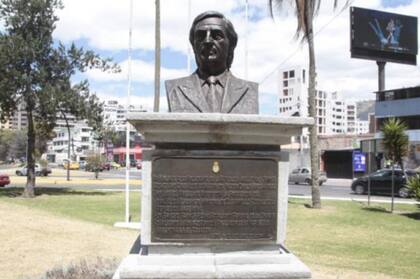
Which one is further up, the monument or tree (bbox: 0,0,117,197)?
tree (bbox: 0,0,117,197)

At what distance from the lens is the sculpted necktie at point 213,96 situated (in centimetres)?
565

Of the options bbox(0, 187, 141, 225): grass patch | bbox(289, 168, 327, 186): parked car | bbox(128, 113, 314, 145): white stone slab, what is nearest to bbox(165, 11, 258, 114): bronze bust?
bbox(128, 113, 314, 145): white stone slab

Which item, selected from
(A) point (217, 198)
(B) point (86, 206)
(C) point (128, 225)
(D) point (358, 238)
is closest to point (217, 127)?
(A) point (217, 198)

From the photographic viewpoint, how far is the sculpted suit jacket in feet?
18.5

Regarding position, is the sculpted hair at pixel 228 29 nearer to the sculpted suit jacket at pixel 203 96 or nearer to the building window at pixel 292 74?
the sculpted suit jacket at pixel 203 96

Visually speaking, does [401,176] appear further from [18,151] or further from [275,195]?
[18,151]

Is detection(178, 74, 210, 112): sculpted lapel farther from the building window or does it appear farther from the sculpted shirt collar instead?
the building window

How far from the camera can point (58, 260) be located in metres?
8.84

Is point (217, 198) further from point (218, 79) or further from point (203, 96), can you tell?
point (218, 79)

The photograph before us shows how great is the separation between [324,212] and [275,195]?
1188 centimetres

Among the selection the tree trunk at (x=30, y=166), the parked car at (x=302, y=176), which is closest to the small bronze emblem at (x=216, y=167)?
the tree trunk at (x=30, y=166)

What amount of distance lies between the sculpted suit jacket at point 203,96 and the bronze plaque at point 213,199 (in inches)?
27.7

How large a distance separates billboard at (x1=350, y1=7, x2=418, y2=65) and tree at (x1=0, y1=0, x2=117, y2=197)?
102ft

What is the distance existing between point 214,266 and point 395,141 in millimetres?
14882
